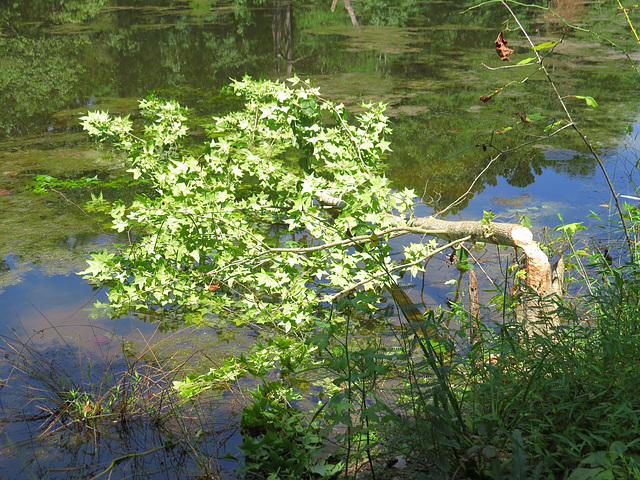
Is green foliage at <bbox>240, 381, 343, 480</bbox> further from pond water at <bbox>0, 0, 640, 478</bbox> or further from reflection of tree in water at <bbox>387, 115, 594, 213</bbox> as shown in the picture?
reflection of tree in water at <bbox>387, 115, 594, 213</bbox>

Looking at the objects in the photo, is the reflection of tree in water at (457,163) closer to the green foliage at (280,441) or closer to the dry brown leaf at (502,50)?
the dry brown leaf at (502,50)

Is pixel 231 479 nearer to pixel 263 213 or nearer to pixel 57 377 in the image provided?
pixel 57 377

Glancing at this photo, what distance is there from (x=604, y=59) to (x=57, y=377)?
8991mm

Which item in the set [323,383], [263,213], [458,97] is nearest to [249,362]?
[323,383]

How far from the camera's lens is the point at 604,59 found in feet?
29.6

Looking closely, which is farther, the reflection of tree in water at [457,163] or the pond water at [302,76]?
the reflection of tree in water at [457,163]

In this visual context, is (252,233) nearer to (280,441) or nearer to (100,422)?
(100,422)

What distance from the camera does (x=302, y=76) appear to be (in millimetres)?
8297

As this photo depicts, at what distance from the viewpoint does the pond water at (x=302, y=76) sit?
13.0 feet

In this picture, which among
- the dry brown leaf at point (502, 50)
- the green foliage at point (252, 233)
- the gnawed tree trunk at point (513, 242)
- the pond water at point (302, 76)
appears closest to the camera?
the dry brown leaf at point (502, 50)

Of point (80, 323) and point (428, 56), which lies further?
point (428, 56)

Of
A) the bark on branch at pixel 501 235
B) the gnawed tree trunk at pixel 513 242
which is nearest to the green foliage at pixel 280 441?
the gnawed tree trunk at pixel 513 242

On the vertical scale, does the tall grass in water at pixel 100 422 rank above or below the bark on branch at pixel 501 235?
below

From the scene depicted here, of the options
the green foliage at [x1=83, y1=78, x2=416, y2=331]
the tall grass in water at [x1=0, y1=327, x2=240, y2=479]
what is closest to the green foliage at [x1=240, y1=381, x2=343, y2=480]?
the tall grass in water at [x1=0, y1=327, x2=240, y2=479]
